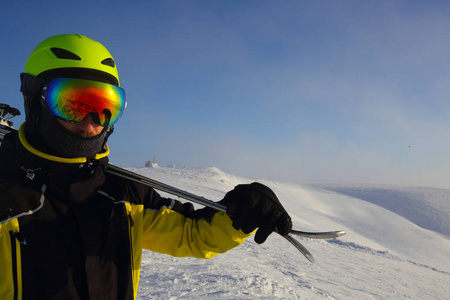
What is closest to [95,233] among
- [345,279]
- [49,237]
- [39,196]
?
[49,237]

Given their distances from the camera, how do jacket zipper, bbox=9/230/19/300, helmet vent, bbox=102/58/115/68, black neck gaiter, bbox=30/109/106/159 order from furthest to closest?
helmet vent, bbox=102/58/115/68, black neck gaiter, bbox=30/109/106/159, jacket zipper, bbox=9/230/19/300

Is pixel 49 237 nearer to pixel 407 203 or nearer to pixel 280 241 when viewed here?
pixel 280 241

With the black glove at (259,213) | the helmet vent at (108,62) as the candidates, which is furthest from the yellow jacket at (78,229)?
the helmet vent at (108,62)

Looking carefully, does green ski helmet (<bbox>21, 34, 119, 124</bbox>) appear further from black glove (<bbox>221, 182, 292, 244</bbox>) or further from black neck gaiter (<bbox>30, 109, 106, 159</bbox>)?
black glove (<bbox>221, 182, 292, 244</bbox>)

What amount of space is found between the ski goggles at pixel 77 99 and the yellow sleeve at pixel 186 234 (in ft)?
2.33

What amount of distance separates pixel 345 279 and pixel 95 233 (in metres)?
5.89

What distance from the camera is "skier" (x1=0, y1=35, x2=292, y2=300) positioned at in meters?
1.32

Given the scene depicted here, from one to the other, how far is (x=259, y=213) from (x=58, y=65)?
148 centimetres

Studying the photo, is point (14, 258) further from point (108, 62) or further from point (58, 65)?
point (108, 62)

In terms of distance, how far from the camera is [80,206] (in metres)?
1.54

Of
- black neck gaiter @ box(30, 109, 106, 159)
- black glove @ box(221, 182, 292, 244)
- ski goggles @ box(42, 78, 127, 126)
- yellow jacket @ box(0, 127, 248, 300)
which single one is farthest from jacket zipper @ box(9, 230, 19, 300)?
black glove @ box(221, 182, 292, 244)

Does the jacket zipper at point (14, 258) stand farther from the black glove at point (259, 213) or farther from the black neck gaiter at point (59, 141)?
the black glove at point (259, 213)

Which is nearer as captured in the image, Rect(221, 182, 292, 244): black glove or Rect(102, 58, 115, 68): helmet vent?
Rect(221, 182, 292, 244): black glove

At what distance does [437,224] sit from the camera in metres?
29.5
